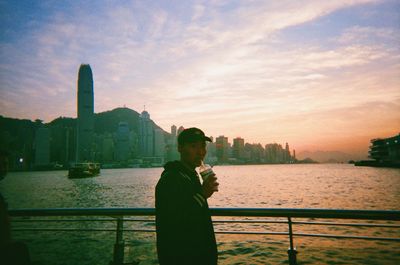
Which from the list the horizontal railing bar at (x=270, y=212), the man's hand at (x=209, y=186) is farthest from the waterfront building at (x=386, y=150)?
the man's hand at (x=209, y=186)

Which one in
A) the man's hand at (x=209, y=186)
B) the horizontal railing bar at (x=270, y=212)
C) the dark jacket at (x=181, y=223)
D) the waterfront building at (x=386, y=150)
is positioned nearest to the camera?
the dark jacket at (x=181, y=223)

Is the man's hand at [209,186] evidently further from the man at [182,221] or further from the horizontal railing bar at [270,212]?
the horizontal railing bar at [270,212]

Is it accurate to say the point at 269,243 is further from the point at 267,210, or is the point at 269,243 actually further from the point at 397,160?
the point at 397,160

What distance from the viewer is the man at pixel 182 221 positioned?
2072mm

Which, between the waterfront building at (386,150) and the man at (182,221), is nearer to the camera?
the man at (182,221)

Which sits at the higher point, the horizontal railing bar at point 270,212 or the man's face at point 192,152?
the man's face at point 192,152

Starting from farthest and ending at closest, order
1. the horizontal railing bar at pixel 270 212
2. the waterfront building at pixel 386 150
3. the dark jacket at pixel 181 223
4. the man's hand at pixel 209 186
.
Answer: the waterfront building at pixel 386 150 → the horizontal railing bar at pixel 270 212 → the man's hand at pixel 209 186 → the dark jacket at pixel 181 223

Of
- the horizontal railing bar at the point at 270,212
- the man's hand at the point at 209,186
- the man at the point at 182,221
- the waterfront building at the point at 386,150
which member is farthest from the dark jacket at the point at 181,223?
the waterfront building at the point at 386,150

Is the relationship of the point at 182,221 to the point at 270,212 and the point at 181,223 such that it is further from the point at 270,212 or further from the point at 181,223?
the point at 270,212

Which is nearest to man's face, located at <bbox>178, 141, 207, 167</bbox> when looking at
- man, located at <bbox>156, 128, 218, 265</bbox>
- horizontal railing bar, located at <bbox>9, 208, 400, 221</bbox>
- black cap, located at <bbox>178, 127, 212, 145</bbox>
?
black cap, located at <bbox>178, 127, 212, 145</bbox>

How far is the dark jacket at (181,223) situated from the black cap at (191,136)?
0.31m

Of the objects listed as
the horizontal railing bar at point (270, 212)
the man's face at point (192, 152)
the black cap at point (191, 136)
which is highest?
the black cap at point (191, 136)

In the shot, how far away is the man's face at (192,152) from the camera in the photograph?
245 centimetres

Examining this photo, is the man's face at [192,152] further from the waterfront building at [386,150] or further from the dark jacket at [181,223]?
the waterfront building at [386,150]
